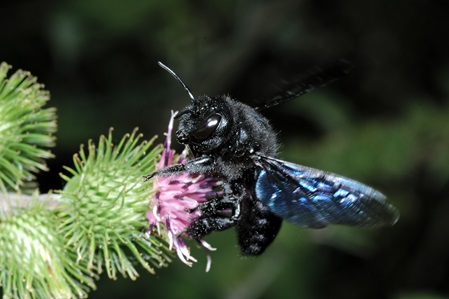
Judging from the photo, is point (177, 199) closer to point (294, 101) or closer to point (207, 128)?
point (207, 128)

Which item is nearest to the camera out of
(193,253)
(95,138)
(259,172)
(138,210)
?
(259,172)

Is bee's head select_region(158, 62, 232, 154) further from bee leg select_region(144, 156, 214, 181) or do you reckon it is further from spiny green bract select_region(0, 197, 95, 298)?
spiny green bract select_region(0, 197, 95, 298)

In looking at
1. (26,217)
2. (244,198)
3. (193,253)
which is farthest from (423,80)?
(26,217)

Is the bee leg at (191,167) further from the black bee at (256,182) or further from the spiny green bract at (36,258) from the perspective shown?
the spiny green bract at (36,258)

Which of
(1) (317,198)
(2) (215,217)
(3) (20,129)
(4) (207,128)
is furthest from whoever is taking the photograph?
(3) (20,129)

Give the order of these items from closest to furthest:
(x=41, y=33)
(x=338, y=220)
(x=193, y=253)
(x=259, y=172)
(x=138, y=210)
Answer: (x=338, y=220) → (x=259, y=172) → (x=138, y=210) → (x=193, y=253) → (x=41, y=33)

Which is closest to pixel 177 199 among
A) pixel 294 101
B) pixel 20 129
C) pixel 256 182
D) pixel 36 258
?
pixel 256 182

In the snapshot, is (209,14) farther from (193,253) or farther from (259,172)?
(259,172)

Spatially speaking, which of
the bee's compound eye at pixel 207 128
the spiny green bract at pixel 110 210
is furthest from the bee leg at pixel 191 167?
the spiny green bract at pixel 110 210
